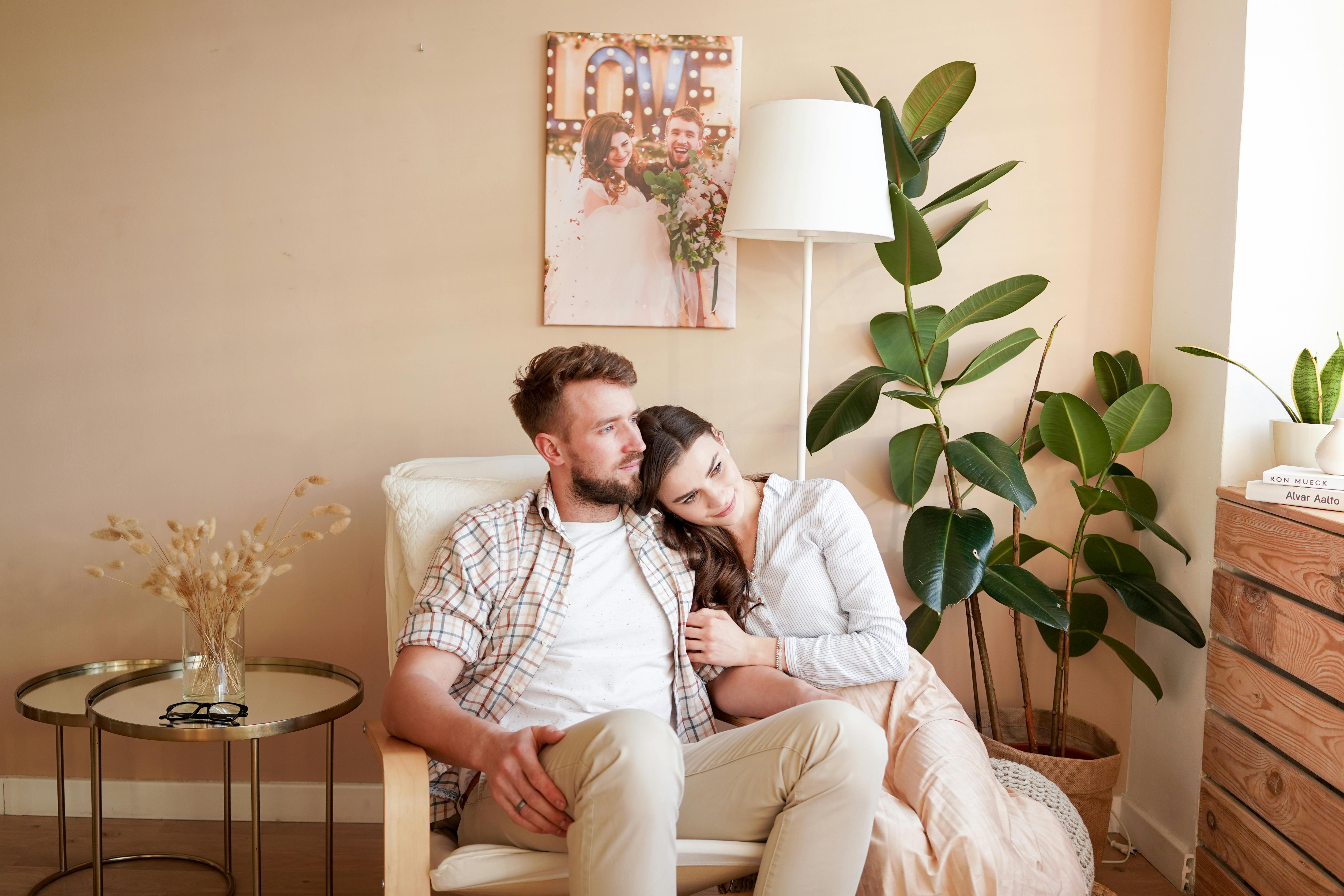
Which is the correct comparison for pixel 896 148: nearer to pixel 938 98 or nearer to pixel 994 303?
pixel 938 98

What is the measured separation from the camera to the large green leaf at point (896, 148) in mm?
2209

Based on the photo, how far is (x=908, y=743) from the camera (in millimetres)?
1749

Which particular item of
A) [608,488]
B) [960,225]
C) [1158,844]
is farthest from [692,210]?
[1158,844]

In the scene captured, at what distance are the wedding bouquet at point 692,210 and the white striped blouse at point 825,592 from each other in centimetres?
71

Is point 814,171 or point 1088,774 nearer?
point 814,171

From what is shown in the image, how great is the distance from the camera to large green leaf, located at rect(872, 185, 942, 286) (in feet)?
7.12

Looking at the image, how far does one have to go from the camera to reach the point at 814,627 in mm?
1924

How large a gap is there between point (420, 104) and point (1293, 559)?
2128 mm

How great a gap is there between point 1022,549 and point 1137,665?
0.37 metres

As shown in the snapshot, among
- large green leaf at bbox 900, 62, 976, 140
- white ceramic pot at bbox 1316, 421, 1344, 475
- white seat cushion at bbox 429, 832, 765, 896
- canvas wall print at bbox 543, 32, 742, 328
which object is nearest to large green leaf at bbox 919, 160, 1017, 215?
large green leaf at bbox 900, 62, 976, 140

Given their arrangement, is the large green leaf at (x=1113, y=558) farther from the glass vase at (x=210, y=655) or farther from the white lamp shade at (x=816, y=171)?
the glass vase at (x=210, y=655)

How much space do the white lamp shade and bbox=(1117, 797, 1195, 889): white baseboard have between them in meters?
1.56

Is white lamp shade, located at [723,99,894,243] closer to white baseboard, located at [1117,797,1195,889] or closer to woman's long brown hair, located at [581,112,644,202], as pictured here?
woman's long brown hair, located at [581,112,644,202]

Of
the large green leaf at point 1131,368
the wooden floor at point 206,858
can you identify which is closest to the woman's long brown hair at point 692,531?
the wooden floor at point 206,858
